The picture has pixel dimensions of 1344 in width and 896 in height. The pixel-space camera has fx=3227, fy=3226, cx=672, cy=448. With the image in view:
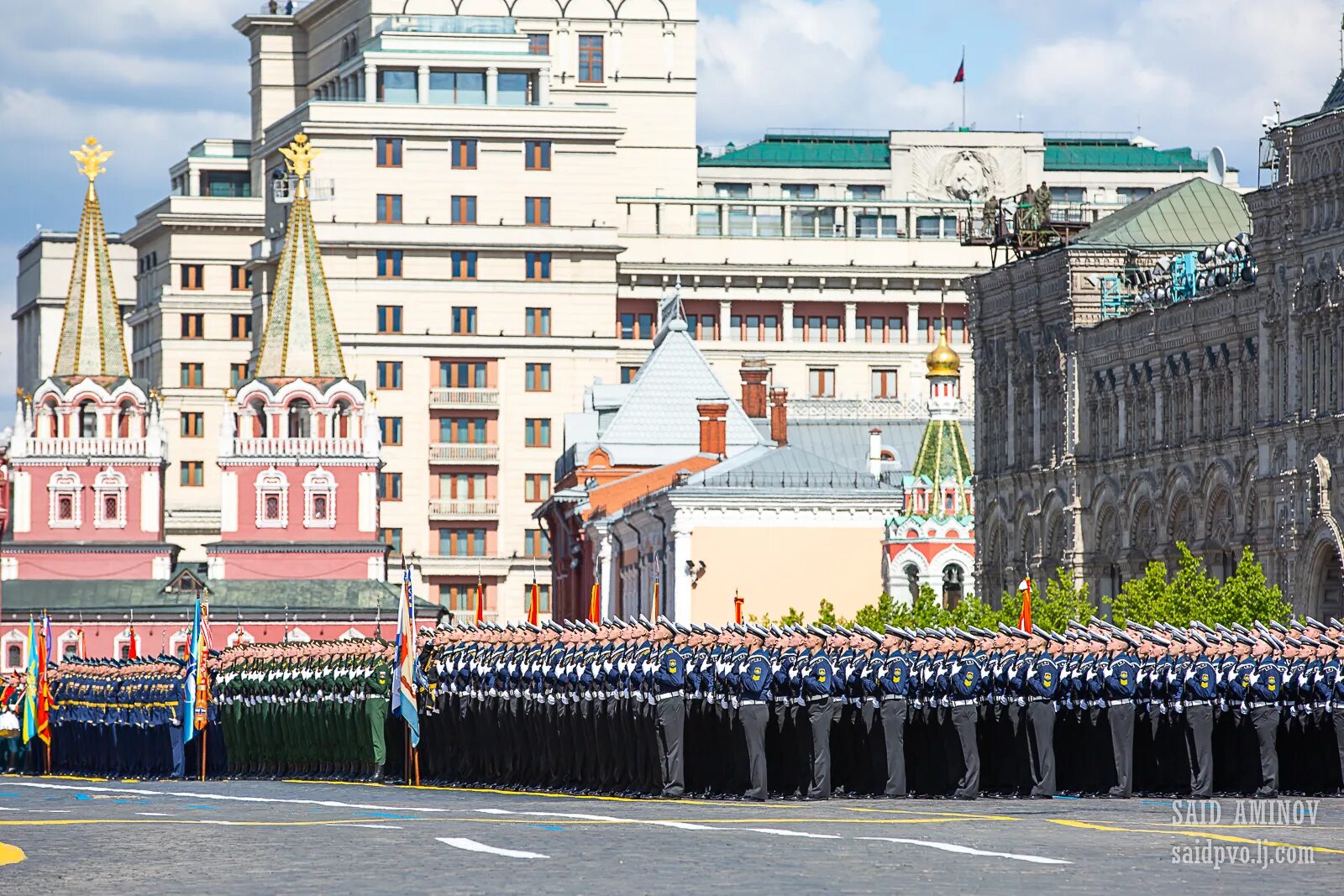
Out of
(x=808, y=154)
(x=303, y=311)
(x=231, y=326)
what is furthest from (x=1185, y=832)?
(x=808, y=154)

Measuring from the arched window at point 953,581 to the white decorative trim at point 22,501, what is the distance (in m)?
36.8

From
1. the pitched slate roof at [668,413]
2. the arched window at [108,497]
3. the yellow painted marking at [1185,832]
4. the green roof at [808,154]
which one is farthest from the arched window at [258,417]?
the yellow painted marking at [1185,832]

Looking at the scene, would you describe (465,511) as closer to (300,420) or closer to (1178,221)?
(300,420)

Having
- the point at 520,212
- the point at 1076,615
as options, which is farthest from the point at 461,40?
the point at 1076,615

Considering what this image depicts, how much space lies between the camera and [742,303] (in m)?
106

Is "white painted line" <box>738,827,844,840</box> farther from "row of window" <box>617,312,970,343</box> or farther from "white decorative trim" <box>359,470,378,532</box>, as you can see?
"row of window" <box>617,312,970,343</box>

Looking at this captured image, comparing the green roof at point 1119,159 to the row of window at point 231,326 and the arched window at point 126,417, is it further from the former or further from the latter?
the arched window at point 126,417

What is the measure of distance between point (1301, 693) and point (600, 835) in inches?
297

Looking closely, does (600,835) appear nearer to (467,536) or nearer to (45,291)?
(467,536)

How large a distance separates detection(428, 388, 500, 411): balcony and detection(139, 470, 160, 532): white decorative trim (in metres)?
8.97

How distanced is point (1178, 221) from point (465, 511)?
42063mm

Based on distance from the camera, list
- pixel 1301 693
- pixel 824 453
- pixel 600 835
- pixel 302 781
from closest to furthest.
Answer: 1. pixel 600 835
2. pixel 1301 693
3. pixel 302 781
4. pixel 824 453

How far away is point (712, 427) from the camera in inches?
3174

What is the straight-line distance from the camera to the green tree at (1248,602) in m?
46.7
